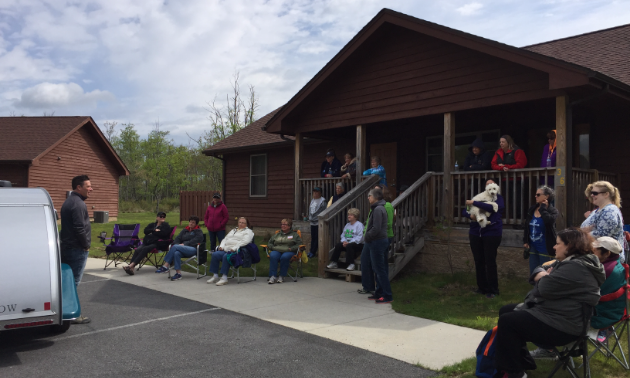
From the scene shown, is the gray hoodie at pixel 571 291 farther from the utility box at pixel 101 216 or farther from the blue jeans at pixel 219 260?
the utility box at pixel 101 216

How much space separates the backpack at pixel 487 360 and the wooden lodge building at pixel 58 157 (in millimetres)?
24401

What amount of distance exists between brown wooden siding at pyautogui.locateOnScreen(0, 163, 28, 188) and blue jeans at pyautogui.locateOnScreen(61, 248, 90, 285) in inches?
819

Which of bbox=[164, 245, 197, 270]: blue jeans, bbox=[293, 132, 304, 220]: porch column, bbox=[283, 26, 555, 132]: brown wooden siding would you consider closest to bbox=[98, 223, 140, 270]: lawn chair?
bbox=[164, 245, 197, 270]: blue jeans

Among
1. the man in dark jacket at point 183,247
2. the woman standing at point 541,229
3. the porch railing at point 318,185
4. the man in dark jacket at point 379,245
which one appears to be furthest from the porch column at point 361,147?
the woman standing at point 541,229

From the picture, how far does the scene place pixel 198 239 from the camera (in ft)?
33.6

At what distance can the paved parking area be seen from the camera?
14.6ft

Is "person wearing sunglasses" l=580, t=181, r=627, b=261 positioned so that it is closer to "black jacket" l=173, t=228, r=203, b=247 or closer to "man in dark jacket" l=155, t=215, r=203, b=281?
"man in dark jacket" l=155, t=215, r=203, b=281

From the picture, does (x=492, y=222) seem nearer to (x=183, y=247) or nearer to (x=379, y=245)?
(x=379, y=245)

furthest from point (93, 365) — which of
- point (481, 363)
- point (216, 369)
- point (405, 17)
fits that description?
point (405, 17)

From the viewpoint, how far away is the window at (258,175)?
17141 millimetres

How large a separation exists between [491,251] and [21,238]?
20.0 ft

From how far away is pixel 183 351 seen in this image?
5.01 metres

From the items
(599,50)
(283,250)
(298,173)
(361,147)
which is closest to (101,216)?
(298,173)

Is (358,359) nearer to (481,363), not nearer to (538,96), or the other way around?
(481,363)
